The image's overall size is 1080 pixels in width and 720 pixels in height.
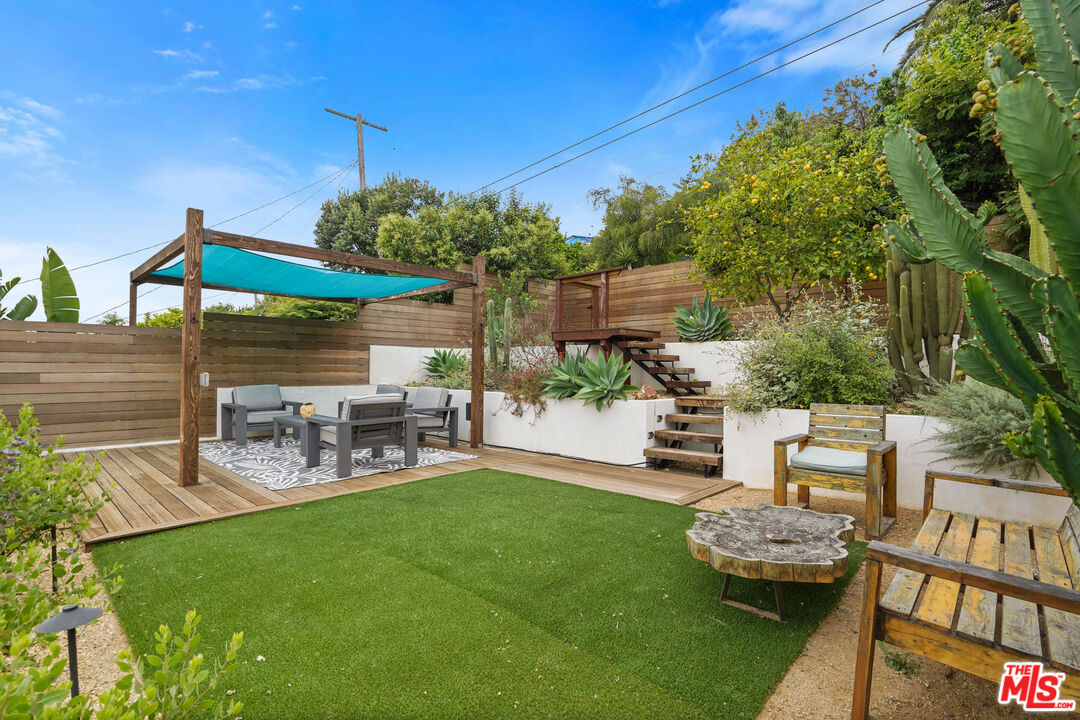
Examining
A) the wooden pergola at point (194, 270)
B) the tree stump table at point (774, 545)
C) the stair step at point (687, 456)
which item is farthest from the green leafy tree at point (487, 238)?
the tree stump table at point (774, 545)

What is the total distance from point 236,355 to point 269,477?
3.91 m

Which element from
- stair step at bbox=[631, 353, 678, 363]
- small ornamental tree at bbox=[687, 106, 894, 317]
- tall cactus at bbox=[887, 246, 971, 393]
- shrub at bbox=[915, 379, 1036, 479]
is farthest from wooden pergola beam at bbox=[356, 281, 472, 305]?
shrub at bbox=[915, 379, 1036, 479]

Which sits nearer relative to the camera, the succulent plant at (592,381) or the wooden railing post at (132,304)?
the succulent plant at (592,381)

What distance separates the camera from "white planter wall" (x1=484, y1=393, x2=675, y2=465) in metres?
5.78

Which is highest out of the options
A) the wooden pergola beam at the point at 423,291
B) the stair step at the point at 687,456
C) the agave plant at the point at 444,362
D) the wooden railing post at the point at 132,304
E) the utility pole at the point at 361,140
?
the utility pole at the point at 361,140

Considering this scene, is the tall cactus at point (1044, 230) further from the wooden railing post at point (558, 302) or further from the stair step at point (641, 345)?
the wooden railing post at point (558, 302)

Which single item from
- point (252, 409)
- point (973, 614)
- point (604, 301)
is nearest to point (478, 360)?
point (604, 301)

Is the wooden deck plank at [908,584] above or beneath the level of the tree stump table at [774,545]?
above

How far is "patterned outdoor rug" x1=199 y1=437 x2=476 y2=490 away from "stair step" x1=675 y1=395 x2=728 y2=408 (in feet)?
9.00

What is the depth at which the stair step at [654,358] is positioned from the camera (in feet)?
22.7

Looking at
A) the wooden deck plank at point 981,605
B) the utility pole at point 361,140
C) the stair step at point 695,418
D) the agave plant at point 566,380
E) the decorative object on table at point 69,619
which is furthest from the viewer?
the utility pole at point 361,140

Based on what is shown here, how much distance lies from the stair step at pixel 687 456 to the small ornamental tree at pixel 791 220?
241 centimetres

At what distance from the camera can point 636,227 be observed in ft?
43.5

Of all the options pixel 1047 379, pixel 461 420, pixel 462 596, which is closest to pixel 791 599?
pixel 1047 379
